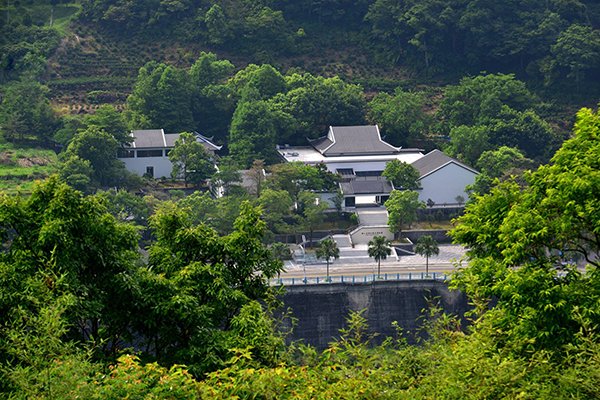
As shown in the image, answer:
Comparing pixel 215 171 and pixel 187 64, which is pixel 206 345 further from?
pixel 187 64

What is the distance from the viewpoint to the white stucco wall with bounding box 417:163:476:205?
42.6m

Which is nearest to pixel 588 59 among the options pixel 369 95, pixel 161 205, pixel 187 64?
pixel 369 95

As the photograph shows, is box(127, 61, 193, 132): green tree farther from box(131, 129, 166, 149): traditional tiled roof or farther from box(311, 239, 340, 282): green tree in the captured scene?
box(311, 239, 340, 282): green tree

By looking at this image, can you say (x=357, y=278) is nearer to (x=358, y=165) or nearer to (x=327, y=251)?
(x=327, y=251)

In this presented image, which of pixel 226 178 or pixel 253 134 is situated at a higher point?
pixel 253 134

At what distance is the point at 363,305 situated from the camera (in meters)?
30.5

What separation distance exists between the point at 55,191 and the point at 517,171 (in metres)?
34.9

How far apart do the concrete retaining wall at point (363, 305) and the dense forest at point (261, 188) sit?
1.13 meters

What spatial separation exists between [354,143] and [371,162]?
2588mm

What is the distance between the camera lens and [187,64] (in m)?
60.4

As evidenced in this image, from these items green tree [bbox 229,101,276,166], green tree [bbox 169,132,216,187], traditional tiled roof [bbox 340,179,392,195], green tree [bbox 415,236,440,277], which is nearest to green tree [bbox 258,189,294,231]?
traditional tiled roof [bbox 340,179,392,195]

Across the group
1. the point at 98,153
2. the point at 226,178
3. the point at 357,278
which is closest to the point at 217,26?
the point at 98,153

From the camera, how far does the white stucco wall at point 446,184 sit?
42.6 m

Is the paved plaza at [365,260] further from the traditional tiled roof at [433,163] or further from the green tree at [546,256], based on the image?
the green tree at [546,256]
